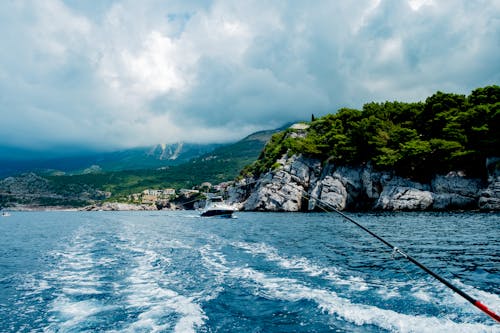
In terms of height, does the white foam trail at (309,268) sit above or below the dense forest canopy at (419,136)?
below

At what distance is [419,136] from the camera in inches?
2406

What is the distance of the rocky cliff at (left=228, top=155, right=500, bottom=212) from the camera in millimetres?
48469

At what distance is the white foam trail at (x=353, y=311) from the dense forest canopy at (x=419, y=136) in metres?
50.0

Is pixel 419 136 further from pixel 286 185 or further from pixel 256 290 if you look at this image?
pixel 256 290

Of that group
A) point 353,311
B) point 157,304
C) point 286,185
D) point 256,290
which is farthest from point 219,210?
point 353,311

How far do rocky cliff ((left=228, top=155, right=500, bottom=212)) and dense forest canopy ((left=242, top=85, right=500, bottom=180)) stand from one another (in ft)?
7.35

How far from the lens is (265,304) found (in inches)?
366

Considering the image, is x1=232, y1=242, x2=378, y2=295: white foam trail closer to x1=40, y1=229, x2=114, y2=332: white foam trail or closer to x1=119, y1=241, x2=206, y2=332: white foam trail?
x1=119, y1=241, x2=206, y2=332: white foam trail

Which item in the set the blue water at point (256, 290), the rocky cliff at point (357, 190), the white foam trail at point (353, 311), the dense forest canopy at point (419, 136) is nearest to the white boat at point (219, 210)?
the rocky cliff at point (357, 190)

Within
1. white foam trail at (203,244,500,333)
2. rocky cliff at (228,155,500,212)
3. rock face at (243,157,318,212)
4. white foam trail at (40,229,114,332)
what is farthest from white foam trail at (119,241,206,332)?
rock face at (243,157,318,212)

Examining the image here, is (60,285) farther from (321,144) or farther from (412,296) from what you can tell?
(321,144)

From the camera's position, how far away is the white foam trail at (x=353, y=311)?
7.27 metres

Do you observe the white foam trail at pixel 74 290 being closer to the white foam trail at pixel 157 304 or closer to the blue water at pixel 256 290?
the blue water at pixel 256 290

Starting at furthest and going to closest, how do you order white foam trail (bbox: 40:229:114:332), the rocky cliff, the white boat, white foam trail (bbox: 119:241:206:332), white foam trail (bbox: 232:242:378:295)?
the white boat < the rocky cliff < white foam trail (bbox: 232:242:378:295) < white foam trail (bbox: 40:229:114:332) < white foam trail (bbox: 119:241:206:332)
